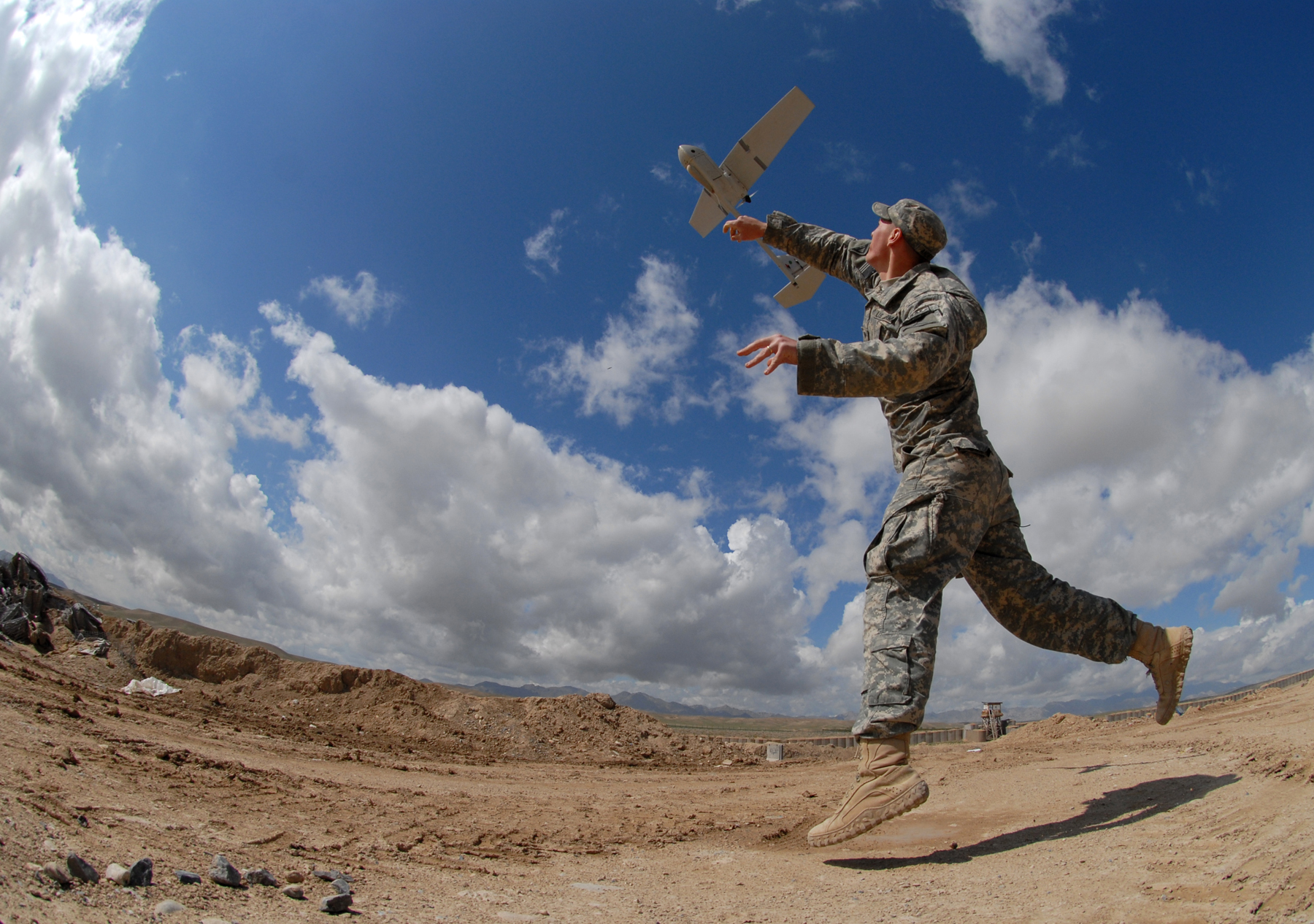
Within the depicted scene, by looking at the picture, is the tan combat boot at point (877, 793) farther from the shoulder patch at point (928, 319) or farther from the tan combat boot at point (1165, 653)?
the shoulder patch at point (928, 319)

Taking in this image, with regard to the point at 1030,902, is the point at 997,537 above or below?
above

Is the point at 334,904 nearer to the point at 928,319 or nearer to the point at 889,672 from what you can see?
the point at 889,672

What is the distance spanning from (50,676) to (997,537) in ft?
41.2

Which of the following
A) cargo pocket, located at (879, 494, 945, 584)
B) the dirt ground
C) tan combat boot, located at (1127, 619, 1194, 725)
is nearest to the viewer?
the dirt ground

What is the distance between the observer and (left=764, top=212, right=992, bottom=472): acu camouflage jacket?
97.0 inches

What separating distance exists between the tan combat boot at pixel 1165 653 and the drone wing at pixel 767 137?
27.8ft

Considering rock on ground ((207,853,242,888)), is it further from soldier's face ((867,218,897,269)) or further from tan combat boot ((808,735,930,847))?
soldier's face ((867,218,897,269))

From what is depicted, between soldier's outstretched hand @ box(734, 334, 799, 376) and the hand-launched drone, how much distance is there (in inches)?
293

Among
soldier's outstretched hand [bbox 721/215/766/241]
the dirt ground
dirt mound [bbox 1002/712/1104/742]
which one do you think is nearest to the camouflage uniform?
the dirt ground

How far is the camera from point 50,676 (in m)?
9.17

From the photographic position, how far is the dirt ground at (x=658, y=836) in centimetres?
171

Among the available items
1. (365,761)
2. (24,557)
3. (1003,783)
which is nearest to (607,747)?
(365,761)

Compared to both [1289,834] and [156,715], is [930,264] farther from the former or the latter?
[156,715]

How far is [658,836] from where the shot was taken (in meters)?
3.55
